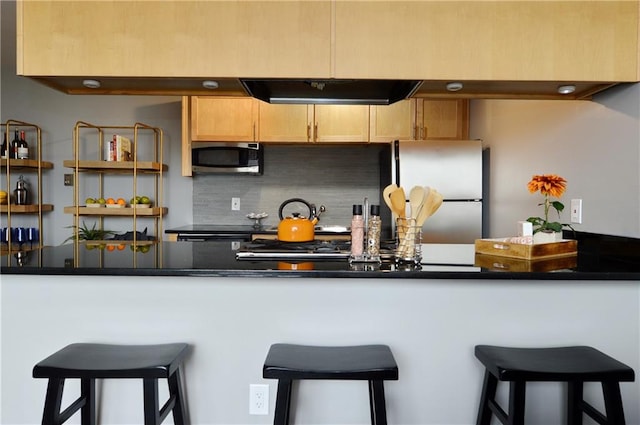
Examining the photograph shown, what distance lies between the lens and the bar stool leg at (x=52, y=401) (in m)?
1.32

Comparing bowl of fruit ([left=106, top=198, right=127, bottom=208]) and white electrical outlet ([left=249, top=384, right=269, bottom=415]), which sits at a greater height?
bowl of fruit ([left=106, top=198, right=127, bottom=208])

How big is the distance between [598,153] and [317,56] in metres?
1.41

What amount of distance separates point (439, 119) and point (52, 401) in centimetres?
324

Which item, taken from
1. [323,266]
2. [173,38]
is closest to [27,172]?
[173,38]

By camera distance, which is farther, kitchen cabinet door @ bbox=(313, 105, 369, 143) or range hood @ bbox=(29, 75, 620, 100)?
kitchen cabinet door @ bbox=(313, 105, 369, 143)

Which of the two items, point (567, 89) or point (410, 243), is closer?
point (410, 243)

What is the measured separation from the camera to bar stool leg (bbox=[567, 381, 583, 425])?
4.94 feet

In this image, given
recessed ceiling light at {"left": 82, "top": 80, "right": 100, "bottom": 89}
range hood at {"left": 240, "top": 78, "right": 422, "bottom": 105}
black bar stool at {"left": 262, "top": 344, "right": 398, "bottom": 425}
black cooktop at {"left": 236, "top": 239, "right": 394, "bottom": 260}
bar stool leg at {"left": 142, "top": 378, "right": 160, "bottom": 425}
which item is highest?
range hood at {"left": 240, "top": 78, "right": 422, "bottom": 105}

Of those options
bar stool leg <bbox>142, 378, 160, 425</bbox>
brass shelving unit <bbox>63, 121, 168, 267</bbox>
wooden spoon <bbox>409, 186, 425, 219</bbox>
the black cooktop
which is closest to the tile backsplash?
brass shelving unit <bbox>63, 121, 168, 267</bbox>

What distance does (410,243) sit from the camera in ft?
5.56

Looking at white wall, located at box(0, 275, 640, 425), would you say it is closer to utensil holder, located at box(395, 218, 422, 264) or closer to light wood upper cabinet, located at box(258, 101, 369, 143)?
utensil holder, located at box(395, 218, 422, 264)

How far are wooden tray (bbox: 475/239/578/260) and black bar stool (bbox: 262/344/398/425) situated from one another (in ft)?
2.43

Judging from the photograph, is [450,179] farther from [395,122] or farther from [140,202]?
[140,202]

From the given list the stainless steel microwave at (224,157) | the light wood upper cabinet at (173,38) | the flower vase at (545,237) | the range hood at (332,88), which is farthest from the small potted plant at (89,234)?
the flower vase at (545,237)
